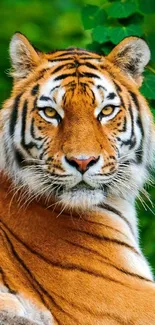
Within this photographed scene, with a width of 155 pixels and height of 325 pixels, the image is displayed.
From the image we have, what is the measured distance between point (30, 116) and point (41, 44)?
2686 mm

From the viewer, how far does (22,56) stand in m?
5.93

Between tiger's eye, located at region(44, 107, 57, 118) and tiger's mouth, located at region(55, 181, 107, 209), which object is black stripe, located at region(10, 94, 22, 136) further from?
tiger's mouth, located at region(55, 181, 107, 209)

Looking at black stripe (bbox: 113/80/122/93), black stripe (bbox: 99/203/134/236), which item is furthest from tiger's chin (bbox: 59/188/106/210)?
black stripe (bbox: 113/80/122/93)

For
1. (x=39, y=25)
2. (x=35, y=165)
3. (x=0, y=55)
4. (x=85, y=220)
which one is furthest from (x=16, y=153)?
(x=39, y=25)

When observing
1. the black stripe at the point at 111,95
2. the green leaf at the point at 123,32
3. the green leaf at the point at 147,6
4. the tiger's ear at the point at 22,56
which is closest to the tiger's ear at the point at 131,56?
the black stripe at the point at 111,95

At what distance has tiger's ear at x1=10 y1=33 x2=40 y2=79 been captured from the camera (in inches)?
232

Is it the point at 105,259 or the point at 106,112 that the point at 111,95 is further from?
the point at 105,259

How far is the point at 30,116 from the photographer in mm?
5852

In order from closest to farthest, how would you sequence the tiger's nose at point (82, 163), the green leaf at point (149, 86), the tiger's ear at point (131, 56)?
the tiger's nose at point (82, 163) < the tiger's ear at point (131, 56) < the green leaf at point (149, 86)

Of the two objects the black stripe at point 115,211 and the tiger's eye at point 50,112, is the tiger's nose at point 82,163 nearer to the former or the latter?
the tiger's eye at point 50,112

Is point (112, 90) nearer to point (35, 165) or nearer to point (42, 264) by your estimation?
point (35, 165)

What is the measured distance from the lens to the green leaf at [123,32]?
7.07 m

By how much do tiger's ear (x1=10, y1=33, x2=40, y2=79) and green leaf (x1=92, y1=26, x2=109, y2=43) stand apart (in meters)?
1.16

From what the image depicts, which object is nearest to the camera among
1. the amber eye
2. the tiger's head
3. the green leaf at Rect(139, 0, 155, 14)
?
the tiger's head
